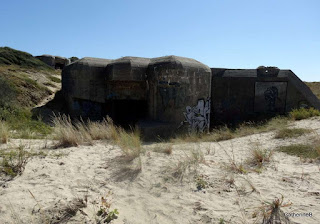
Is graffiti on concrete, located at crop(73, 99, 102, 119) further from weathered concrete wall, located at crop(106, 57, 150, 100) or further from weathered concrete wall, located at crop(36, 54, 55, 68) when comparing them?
weathered concrete wall, located at crop(36, 54, 55, 68)

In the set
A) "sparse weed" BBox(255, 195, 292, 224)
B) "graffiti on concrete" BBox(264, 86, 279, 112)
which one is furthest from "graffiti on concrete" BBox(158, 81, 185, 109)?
"graffiti on concrete" BBox(264, 86, 279, 112)

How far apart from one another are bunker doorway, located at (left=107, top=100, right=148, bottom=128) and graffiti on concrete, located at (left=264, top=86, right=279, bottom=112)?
6.49 metres

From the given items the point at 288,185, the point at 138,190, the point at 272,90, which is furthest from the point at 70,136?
the point at 272,90

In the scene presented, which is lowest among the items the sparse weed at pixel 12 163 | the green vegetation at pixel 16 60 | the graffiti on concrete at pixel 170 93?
the sparse weed at pixel 12 163

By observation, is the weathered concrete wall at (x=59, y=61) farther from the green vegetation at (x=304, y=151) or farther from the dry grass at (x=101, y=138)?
the green vegetation at (x=304, y=151)

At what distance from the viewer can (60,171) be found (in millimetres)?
3066

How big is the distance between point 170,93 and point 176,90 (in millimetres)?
218

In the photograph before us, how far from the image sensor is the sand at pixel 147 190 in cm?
220

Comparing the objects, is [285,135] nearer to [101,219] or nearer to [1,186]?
[101,219]

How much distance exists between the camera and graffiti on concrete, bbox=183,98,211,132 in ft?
25.1

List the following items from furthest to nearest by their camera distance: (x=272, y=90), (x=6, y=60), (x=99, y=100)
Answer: (x=6, y=60) → (x=272, y=90) → (x=99, y=100)

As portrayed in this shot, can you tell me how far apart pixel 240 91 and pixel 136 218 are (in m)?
10.3

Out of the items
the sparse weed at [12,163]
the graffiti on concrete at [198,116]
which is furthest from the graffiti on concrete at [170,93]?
the sparse weed at [12,163]

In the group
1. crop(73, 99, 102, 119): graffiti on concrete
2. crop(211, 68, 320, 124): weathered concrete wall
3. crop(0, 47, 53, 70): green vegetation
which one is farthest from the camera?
crop(0, 47, 53, 70): green vegetation
